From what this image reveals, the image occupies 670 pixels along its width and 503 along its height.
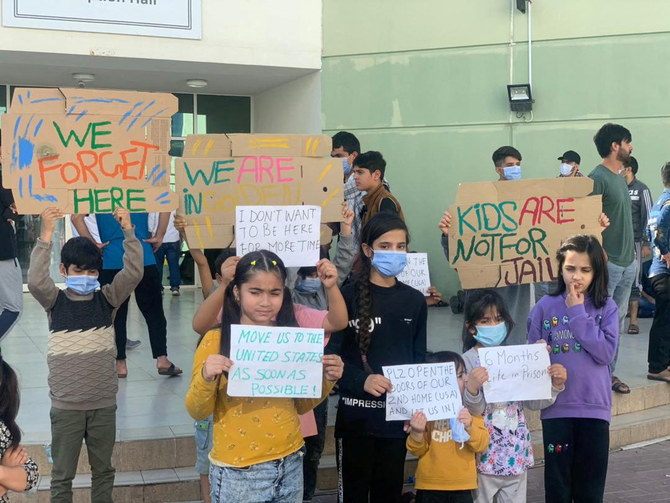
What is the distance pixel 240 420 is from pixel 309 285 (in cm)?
184

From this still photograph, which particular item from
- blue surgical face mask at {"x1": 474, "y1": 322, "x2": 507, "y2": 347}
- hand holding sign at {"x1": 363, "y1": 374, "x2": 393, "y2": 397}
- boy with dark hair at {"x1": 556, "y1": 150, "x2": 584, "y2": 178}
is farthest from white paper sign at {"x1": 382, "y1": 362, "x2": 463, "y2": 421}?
boy with dark hair at {"x1": 556, "y1": 150, "x2": 584, "y2": 178}

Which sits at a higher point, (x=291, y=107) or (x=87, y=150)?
(x=291, y=107)

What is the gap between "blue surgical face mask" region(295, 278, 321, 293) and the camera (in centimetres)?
549

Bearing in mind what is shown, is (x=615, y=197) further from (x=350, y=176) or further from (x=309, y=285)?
(x=309, y=285)

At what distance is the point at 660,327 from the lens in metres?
7.70

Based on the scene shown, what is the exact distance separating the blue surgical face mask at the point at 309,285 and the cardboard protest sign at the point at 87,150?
99cm

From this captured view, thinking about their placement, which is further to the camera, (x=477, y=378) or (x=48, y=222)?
(x=48, y=222)

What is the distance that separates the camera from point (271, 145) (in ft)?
17.1

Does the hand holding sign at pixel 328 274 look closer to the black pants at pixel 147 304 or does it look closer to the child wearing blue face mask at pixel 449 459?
the child wearing blue face mask at pixel 449 459

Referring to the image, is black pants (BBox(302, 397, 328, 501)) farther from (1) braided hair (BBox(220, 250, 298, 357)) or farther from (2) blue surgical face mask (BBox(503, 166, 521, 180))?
(2) blue surgical face mask (BBox(503, 166, 521, 180))

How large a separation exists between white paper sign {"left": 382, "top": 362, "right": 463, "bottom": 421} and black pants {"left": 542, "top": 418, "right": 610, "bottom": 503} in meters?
0.74

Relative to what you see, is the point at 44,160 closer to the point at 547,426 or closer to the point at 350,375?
the point at 350,375

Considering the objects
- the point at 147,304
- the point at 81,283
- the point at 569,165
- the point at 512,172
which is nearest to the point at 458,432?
the point at 81,283

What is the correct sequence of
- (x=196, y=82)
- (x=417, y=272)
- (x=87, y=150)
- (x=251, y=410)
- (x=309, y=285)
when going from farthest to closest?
1. (x=196, y=82)
2. (x=417, y=272)
3. (x=309, y=285)
4. (x=87, y=150)
5. (x=251, y=410)
